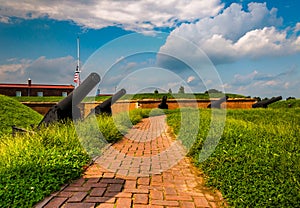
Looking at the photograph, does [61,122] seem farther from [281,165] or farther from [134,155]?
[281,165]

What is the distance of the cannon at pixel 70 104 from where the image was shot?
7.55m

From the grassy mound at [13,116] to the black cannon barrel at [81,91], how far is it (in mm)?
5093

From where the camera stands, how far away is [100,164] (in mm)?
4891

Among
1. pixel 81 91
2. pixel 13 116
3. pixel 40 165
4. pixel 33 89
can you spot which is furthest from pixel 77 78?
pixel 33 89

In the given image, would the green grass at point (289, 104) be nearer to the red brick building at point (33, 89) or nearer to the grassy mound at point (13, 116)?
the grassy mound at point (13, 116)

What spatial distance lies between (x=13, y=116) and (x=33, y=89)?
3111cm

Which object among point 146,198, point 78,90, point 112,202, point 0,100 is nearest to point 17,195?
point 112,202

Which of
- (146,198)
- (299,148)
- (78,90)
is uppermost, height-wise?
(78,90)

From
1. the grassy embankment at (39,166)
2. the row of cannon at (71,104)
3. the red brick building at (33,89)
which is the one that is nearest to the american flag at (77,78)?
the row of cannon at (71,104)

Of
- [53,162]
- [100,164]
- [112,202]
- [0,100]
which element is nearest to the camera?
[112,202]

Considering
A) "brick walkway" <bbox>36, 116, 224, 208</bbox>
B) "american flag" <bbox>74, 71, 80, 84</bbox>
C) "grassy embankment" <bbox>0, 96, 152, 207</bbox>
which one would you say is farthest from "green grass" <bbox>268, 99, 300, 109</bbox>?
"grassy embankment" <bbox>0, 96, 152, 207</bbox>

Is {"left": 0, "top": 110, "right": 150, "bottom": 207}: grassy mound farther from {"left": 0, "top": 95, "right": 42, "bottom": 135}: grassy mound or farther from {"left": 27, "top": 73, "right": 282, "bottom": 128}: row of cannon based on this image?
{"left": 0, "top": 95, "right": 42, "bottom": 135}: grassy mound

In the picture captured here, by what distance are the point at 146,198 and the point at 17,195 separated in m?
1.64

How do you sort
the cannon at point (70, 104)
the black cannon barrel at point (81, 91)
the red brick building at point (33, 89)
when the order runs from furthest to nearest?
1. the red brick building at point (33, 89)
2. the black cannon barrel at point (81, 91)
3. the cannon at point (70, 104)
